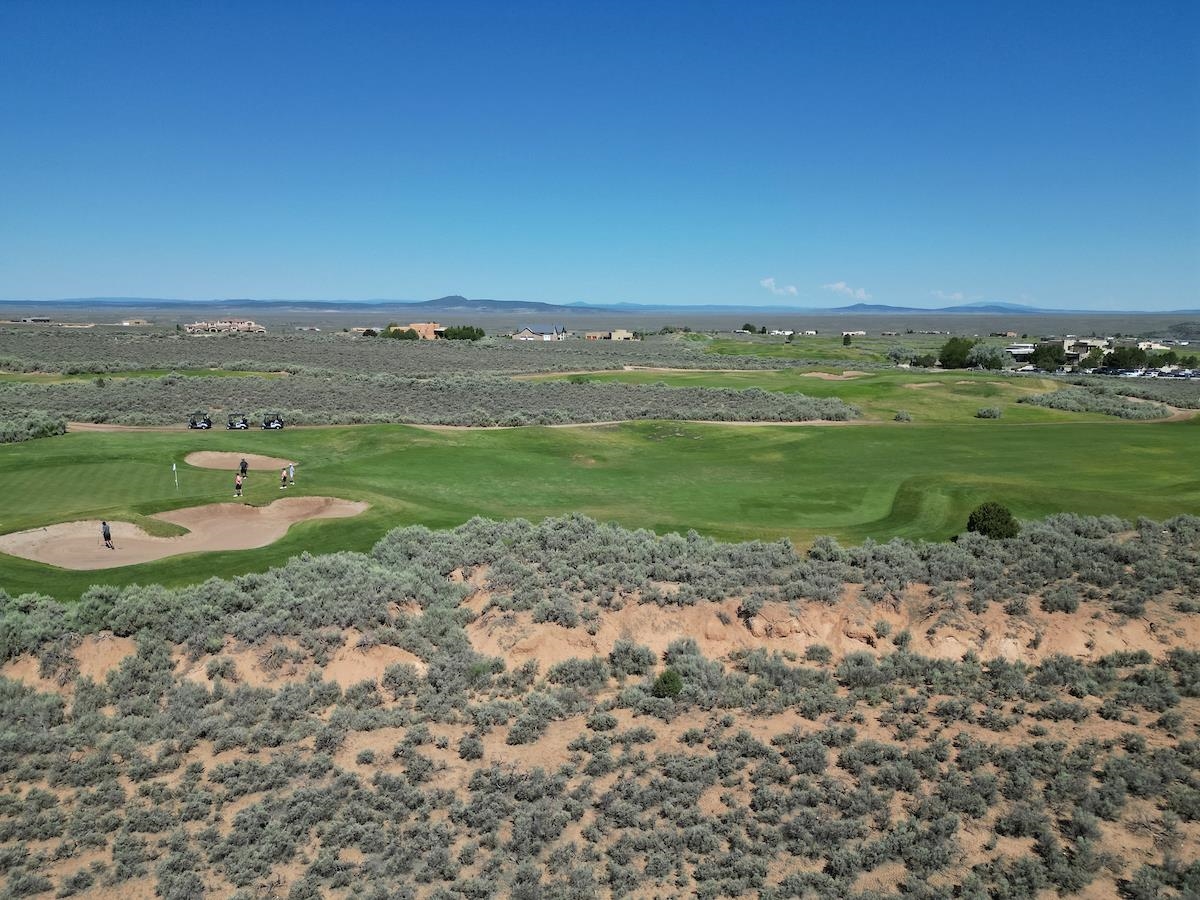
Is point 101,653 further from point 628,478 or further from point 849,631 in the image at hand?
point 628,478

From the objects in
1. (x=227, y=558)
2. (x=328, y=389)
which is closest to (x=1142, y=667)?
(x=227, y=558)

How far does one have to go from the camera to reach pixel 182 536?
27109 millimetres

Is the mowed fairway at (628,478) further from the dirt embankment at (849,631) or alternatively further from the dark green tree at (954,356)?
the dark green tree at (954,356)

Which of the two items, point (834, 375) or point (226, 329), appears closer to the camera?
point (834, 375)

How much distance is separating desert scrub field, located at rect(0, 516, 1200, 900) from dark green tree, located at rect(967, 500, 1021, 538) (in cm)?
87

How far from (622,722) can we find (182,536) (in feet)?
62.3

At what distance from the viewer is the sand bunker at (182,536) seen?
24.1m

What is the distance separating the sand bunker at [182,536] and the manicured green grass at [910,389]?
152 feet

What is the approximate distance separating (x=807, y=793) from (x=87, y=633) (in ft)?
57.7

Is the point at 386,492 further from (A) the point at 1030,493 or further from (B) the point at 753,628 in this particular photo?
(A) the point at 1030,493

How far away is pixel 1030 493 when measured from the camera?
2842 centimetres

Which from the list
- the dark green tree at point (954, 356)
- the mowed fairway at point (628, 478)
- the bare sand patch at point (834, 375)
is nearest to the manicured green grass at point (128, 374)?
the mowed fairway at point (628, 478)

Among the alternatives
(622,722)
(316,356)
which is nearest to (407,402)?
(316,356)

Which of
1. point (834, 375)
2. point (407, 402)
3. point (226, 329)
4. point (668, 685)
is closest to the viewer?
point (668, 685)
